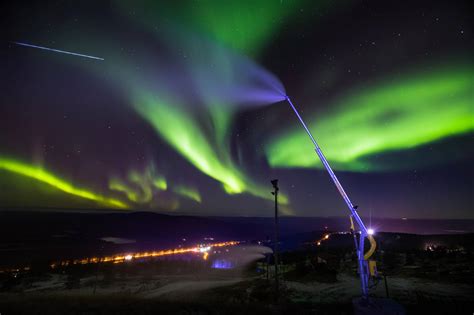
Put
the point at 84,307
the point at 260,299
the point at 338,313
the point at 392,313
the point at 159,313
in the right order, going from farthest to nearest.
→ the point at 260,299, the point at 84,307, the point at 159,313, the point at 338,313, the point at 392,313

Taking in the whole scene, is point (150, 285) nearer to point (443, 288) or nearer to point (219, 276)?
point (219, 276)

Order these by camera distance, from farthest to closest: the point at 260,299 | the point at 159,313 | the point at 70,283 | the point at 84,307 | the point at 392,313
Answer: the point at 70,283
the point at 260,299
the point at 84,307
the point at 159,313
the point at 392,313

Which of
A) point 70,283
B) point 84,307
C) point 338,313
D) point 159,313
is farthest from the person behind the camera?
point 70,283

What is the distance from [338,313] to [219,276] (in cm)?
2325

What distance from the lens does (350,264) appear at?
4022 cm

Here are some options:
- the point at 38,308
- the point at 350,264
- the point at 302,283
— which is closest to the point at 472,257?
the point at 350,264

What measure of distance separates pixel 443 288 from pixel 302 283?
46.6ft

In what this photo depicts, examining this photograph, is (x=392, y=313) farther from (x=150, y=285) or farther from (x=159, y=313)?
(x=150, y=285)

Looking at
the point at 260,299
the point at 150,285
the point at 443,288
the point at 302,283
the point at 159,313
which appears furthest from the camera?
the point at 150,285

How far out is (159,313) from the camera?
19.7m

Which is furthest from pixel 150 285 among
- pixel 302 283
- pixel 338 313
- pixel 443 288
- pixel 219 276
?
pixel 443 288

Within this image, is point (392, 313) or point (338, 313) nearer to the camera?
point (392, 313)

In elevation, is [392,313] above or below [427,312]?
above

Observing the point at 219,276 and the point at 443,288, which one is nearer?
the point at 443,288
